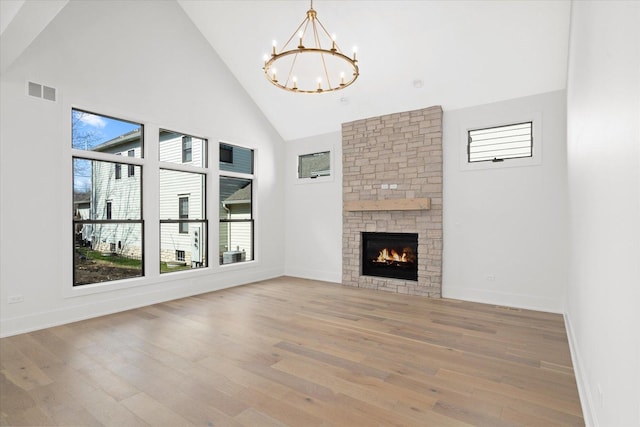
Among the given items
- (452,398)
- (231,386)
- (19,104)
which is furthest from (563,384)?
(19,104)

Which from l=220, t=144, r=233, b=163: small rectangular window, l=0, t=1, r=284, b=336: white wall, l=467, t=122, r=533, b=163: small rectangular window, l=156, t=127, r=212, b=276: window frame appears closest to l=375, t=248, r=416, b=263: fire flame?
l=467, t=122, r=533, b=163: small rectangular window

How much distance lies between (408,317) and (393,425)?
2.44m

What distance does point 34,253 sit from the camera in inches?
159

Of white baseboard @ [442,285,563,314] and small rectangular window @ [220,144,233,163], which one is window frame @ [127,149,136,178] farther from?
white baseboard @ [442,285,563,314]

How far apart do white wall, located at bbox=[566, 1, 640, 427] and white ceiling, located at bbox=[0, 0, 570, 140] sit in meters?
2.28

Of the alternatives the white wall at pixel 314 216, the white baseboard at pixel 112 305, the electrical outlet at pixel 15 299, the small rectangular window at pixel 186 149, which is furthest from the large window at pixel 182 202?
the white wall at pixel 314 216

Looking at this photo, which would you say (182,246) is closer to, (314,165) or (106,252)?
(106,252)

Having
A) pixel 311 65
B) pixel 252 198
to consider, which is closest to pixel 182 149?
pixel 252 198

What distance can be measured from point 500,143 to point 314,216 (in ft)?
12.5

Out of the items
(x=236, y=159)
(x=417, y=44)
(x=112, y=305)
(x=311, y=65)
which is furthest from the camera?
(x=236, y=159)

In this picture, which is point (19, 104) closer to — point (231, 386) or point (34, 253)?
point (34, 253)

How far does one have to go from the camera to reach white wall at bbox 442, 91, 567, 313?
4719mm

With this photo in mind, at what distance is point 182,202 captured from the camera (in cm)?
584

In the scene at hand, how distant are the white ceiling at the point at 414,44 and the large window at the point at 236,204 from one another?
59.5 inches
